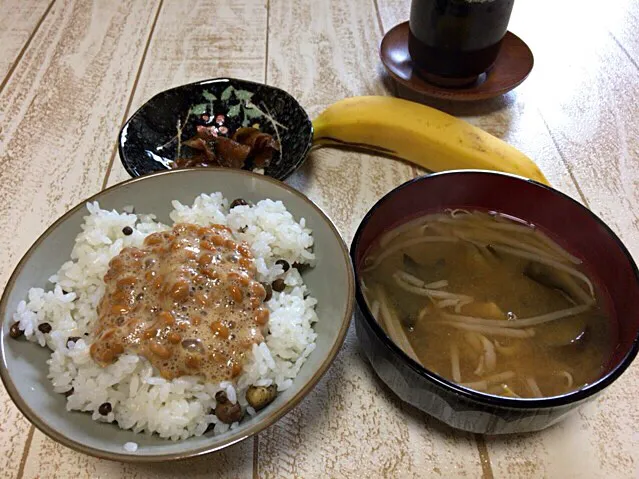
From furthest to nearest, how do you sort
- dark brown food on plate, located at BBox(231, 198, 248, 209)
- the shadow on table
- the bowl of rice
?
1. the shadow on table
2. dark brown food on plate, located at BBox(231, 198, 248, 209)
3. the bowl of rice

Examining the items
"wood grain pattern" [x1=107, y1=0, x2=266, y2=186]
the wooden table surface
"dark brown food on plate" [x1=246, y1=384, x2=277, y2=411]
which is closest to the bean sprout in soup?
the wooden table surface

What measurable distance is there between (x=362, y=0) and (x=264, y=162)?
1.27m

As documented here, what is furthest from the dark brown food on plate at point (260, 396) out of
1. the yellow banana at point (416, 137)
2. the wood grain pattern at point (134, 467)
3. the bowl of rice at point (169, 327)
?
the yellow banana at point (416, 137)

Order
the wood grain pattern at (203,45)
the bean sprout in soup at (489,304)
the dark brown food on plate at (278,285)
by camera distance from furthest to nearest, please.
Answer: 1. the wood grain pattern at (203,45)
2. the dark brown food on plate at (278,285)
3. the bean sprout in soup at (489,304)

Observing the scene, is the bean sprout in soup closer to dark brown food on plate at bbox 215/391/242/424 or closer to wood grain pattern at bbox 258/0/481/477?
wood grain pattern at bbox 258/0/481/477

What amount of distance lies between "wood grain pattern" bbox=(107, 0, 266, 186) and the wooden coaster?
49cm

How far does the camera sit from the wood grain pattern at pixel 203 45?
2.08 metres

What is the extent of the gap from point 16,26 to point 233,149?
1.40 m

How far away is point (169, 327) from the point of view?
3.42 feet

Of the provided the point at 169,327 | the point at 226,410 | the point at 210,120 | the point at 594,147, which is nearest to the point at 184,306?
the point at 169,327

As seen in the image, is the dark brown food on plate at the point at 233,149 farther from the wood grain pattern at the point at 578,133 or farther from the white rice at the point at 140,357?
the wood grain pattern at the point at 578,133

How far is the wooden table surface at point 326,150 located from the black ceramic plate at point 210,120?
0.43 feet

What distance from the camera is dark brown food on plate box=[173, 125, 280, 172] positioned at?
1.59 m

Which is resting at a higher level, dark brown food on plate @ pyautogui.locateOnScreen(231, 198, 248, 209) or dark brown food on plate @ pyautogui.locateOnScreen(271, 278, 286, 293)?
dark brown food on plate @ pyautogui.locateOnScreen(231, 198, 248, 209)
